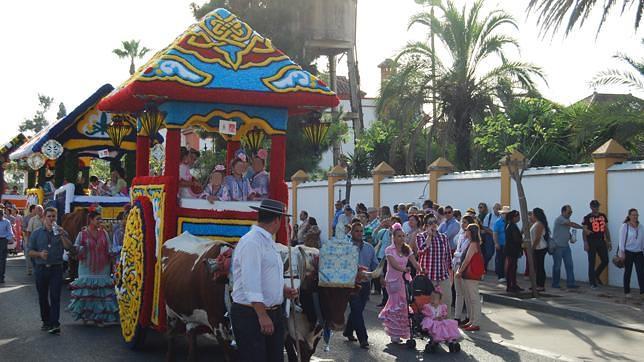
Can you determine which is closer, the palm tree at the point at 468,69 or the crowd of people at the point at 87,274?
the crowd of people at the point at 87,274

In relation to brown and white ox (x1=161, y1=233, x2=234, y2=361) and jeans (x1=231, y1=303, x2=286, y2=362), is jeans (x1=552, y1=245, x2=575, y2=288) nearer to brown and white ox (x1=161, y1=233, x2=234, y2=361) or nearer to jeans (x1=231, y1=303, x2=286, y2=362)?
brown and white ox (x1=161, y1=233, x2=234, y2=361)

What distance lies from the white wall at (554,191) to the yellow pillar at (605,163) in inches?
4.7

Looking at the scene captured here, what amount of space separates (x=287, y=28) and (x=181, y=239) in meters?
31.7

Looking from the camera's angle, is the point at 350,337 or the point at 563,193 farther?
the point at 563,193

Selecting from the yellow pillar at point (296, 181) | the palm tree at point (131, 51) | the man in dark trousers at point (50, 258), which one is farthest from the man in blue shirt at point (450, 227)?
the palm tree at point (131, 51)

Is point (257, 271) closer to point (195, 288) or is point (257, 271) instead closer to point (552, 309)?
point (195, 288)

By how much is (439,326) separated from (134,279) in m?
3.87

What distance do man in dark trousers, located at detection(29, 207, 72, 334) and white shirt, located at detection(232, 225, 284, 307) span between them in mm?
6201

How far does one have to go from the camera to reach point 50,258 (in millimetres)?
12086

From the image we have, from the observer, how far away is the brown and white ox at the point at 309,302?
26.2 feet

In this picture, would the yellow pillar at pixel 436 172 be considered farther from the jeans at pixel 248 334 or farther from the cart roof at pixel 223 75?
the jeans at pixel 248 334

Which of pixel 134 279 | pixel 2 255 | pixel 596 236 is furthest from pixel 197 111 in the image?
pixel 2 255

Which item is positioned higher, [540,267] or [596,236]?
[596,236]

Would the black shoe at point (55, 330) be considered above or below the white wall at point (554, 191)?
below
